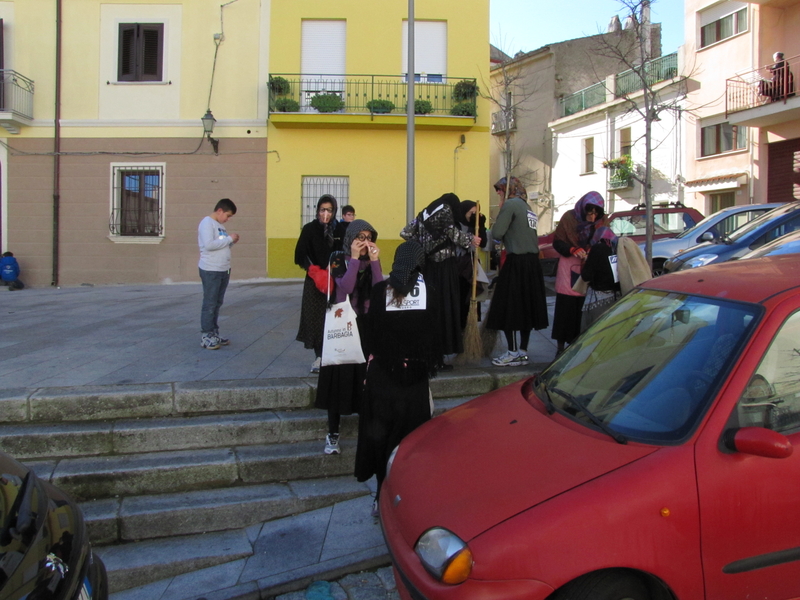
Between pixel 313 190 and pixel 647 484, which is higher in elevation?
pixel 313 190

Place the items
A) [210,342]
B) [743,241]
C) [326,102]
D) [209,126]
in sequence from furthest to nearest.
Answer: [326,102] → [209,126] → [743,241] → [210,342]

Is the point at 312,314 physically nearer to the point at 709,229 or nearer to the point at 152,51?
the point at 709,229

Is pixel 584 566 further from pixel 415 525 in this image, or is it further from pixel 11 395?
pixel 11 395

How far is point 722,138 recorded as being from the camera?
18.8 metres

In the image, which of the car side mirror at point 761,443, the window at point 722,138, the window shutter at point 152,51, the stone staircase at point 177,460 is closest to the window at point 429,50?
the window shutter at point 152,51

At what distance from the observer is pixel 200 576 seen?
369 centimetres

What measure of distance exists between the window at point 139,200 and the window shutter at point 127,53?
2271mm

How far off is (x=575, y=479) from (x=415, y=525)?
0.68 m

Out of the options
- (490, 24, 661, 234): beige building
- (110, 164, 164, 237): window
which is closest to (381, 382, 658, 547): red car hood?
(110, 164, 164, 237): window

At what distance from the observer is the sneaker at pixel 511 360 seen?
600 centimetres

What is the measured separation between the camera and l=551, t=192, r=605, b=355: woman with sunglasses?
581 cm

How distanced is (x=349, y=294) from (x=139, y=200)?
13.2 meters

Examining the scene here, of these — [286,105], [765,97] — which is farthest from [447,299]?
[765,97]

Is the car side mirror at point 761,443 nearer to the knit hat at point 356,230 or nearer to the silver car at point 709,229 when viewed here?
the knit hat at point 356,230
